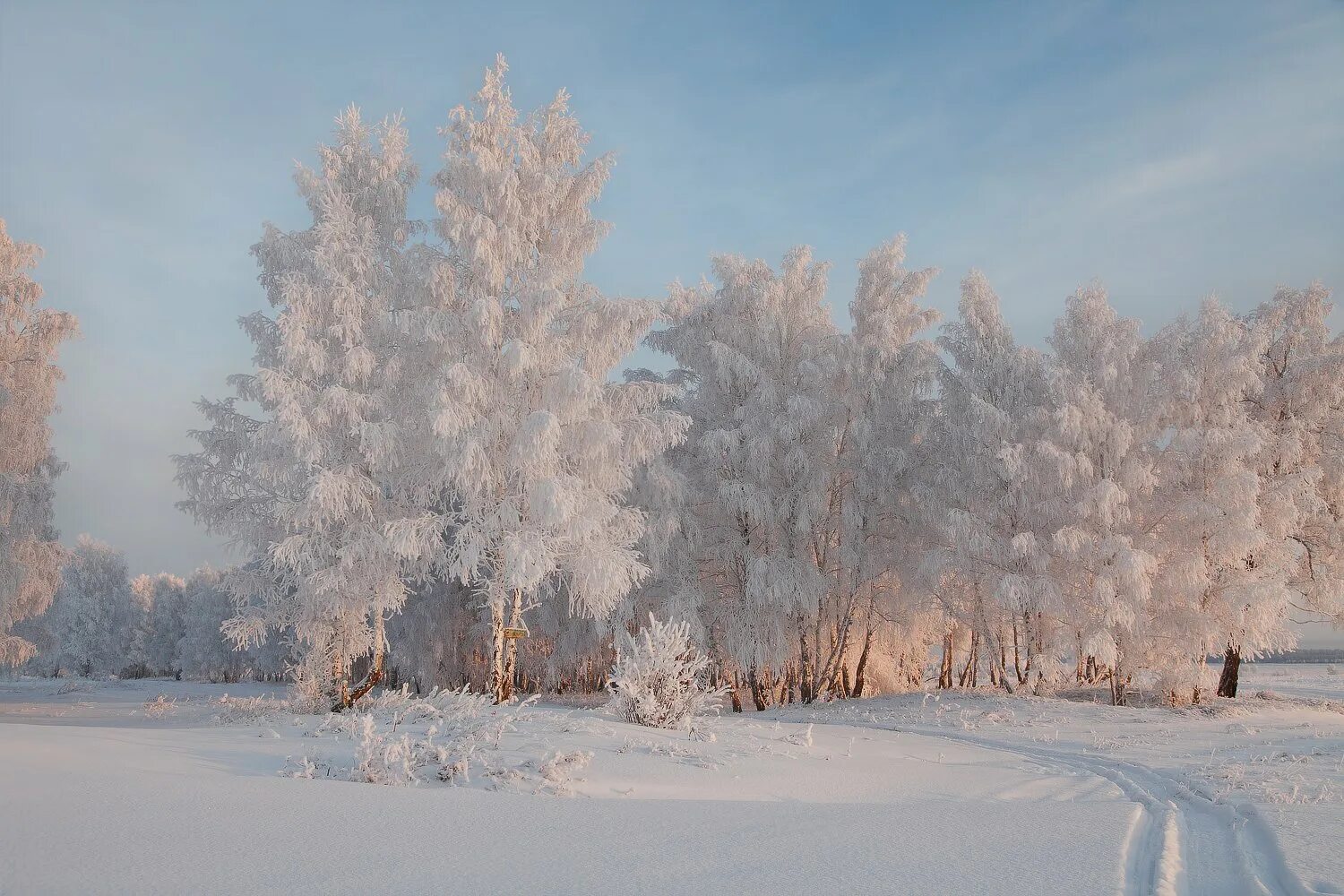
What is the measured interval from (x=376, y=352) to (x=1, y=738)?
30.4 ft

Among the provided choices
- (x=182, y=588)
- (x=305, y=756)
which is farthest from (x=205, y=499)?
(x=182, y=588)

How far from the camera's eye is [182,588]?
8225cm

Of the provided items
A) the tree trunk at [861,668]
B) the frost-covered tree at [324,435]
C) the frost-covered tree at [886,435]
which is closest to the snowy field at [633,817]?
the frost-covered tree at [324,435]

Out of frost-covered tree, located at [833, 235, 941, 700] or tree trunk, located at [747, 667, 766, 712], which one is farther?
tree trunk, located at [747, 667, 766, 712]

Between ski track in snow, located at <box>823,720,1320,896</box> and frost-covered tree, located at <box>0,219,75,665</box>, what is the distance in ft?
76.4

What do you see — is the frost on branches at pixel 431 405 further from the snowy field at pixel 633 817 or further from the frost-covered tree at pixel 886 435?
the frost-covered tree at pixel 886 435

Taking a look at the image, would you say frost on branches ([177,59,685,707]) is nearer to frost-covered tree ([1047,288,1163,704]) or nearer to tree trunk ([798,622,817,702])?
tree trunk ([798,622,817,702])

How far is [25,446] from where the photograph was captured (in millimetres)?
20688

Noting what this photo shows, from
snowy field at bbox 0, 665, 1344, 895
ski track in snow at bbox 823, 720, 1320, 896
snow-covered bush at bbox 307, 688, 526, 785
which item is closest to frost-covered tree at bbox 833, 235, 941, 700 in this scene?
snowy field at bbox 0, 665, 1344, 895

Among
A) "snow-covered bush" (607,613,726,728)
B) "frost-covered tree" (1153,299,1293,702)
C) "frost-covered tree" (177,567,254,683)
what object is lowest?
"frost-covered tree" (177,567,254,683)

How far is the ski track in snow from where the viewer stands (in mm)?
4816

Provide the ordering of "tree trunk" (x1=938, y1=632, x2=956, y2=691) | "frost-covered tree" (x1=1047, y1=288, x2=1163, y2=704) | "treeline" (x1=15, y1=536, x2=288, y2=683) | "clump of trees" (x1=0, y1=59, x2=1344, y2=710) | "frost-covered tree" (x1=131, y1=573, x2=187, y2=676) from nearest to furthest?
"clump of trees" (x1=0, y1=59, x2=1344, y2=710) < "frost-covered tree" (x1=1047, y1=288, x2=1163, y2=704) < "tree trunk" (x1=938, y1=632, x2=956, y2=691) < "treeline" (x1=15, y1=536, x2=288, y2=683) < "frost-covered tree" (x1=131, y1=573, x2=187, y2=676)

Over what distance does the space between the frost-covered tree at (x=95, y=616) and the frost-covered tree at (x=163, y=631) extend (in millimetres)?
1092

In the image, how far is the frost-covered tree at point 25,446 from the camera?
2017cm
